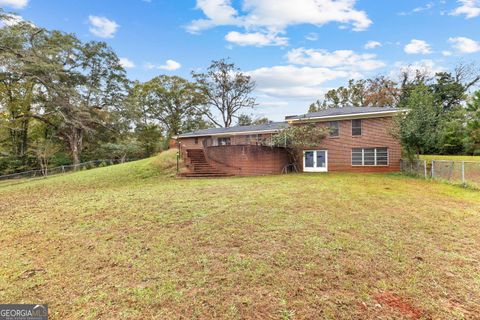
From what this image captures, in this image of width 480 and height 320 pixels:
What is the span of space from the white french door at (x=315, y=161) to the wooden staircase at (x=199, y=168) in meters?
6.43

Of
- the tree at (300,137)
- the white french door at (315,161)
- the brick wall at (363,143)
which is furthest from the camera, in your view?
the white french door at (315,161)

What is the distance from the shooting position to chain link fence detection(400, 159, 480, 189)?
10.4 m

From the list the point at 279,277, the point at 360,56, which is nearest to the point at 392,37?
the point at 360,56

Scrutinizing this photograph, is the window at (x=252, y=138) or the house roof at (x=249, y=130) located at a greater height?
the house roof at (x=249, y=130)

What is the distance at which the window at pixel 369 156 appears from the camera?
15789 mm

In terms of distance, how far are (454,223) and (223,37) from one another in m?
17.9

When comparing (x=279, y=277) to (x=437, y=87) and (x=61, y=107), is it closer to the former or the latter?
(x=61, y=107)

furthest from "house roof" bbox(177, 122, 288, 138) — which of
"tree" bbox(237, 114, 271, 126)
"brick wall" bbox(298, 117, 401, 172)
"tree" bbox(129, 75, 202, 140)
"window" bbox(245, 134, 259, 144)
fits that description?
"tree" bbox(237, 114, 271, 126)

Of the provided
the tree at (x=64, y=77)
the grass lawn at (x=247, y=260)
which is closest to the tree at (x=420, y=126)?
the grass lawn at (x=247, y=260)

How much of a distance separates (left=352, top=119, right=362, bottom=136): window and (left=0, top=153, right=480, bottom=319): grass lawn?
951 centimetres

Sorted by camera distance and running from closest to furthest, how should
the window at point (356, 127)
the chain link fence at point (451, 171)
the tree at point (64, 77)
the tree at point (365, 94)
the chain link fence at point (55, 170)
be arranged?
the chain link fence at point (451, 171) < the window at point (356, 127) < the tree at point (64, 77) < the chain link fence at point (55, 170) < the tree at point (365, 94)

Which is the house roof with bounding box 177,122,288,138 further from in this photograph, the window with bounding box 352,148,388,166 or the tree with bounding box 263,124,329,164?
the window with bounding box 352,148,388,166

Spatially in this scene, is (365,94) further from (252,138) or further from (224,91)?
(252,138)

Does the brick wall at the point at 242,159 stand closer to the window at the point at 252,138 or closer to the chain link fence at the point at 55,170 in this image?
the window at the point at 252,138
